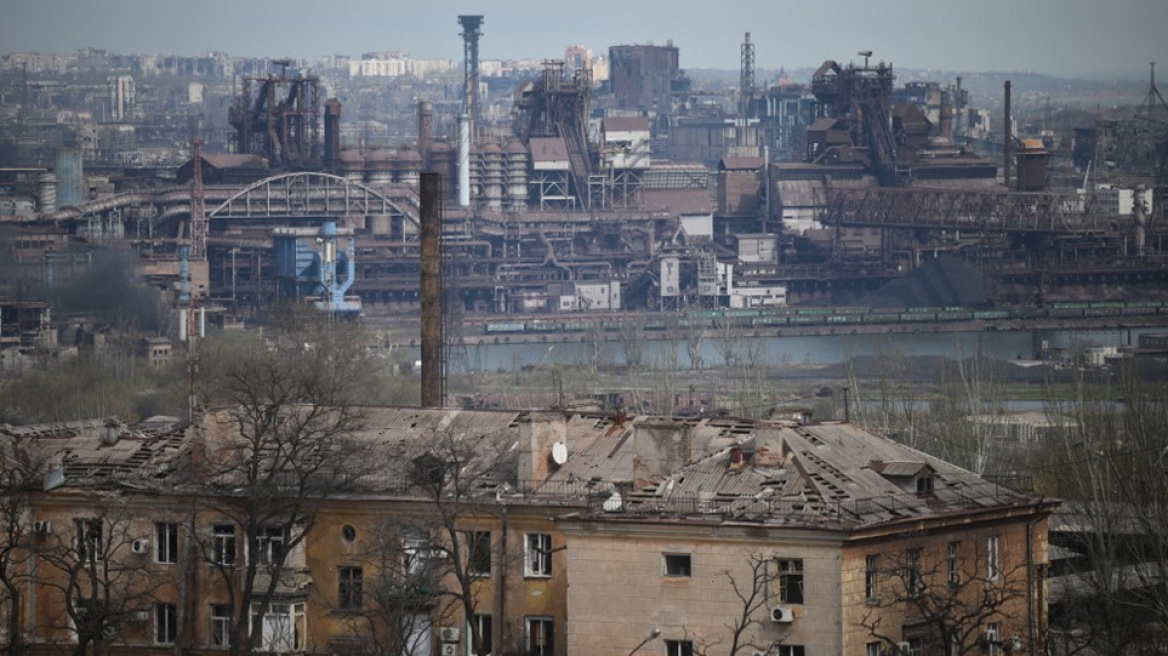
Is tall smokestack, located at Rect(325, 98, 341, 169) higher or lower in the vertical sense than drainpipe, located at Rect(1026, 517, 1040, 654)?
higher

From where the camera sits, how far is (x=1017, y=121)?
183875mm

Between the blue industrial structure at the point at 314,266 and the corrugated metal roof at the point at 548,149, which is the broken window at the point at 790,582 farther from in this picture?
the corrugated metal roof at the point at 548,149

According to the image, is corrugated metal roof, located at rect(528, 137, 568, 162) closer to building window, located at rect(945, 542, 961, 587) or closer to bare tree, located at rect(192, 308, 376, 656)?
bare tree, located at rect(192, 308, 376, 656)

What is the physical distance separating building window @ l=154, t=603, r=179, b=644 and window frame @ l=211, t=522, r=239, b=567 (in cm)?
60

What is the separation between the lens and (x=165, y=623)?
27453 mm

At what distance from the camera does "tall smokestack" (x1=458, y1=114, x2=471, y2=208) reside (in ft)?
452

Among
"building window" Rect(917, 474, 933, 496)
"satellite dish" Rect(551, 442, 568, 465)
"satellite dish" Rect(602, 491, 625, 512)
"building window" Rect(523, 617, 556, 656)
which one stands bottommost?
"building window" Rect(523, 617, 556, 656)

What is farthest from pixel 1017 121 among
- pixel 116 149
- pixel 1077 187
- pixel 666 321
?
pixel 666 321

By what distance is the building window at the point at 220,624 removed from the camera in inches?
1072

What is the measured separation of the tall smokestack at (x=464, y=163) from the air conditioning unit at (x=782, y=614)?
371ft

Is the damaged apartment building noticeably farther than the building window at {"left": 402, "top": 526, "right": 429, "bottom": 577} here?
No

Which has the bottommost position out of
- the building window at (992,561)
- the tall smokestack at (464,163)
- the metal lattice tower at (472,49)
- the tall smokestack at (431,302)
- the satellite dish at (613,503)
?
the building window at (992,561)

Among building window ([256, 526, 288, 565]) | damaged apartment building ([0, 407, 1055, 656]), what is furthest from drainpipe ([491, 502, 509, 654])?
building window ([256, 526, 288, 565])

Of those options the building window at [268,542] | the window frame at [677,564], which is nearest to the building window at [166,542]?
the building window at [268,542]
